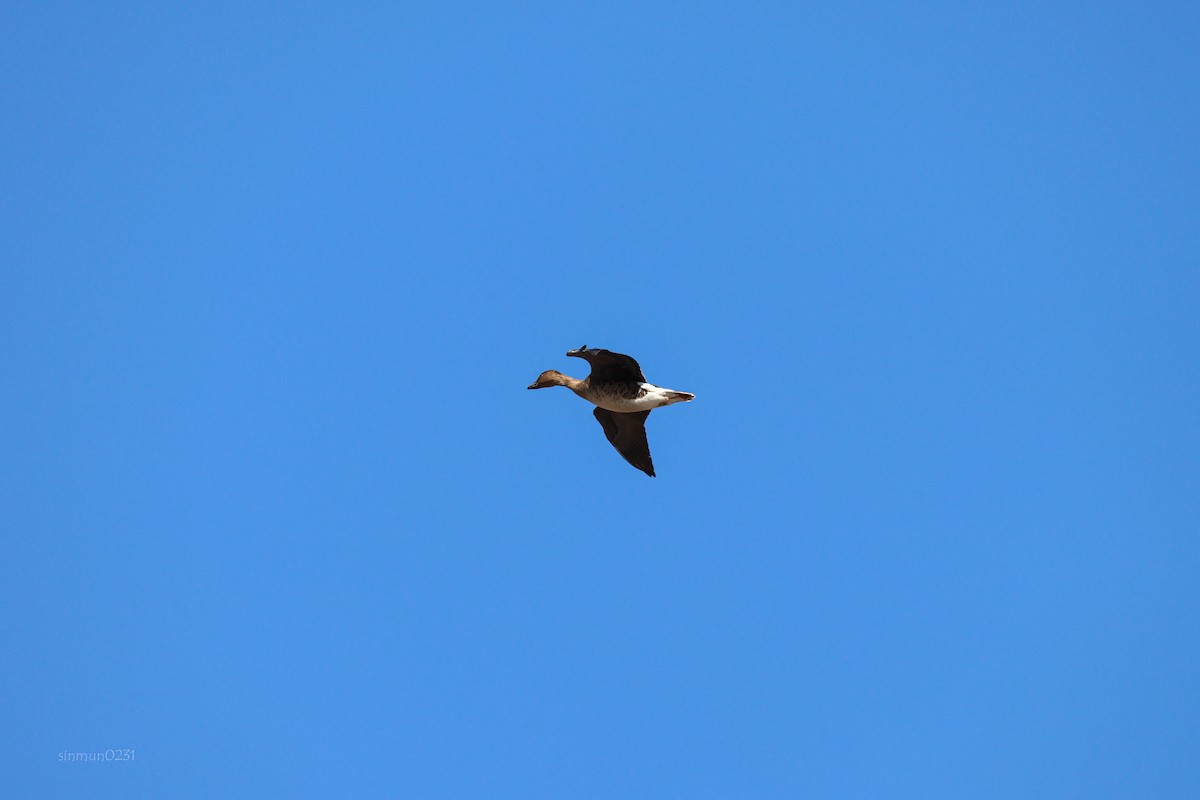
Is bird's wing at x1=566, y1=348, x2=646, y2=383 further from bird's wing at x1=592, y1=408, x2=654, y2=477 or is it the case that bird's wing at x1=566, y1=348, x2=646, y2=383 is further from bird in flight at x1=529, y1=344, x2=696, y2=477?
bird's wing at x1=592, y1=408, x2=654, y2=477

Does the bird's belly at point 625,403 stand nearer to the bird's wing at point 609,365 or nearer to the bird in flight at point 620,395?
the bird in flight at point 620,395

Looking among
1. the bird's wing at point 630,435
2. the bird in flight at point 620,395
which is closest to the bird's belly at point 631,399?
the bird in flight at point 620,395

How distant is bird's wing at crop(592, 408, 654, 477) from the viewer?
916 inches

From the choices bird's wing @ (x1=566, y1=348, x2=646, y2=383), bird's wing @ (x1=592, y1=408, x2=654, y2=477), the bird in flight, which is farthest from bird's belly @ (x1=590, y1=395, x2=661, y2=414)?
bird's wing @ (x1=592, y1=408, x2=654, y2=477)

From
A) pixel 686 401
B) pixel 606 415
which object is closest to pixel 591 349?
pixel 686 401

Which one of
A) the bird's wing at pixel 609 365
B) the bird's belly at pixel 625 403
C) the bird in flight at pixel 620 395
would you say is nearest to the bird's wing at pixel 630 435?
the bird in flight at pixel 620 395

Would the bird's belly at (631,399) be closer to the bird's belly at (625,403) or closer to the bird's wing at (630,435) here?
the bird's belly at (625,403)

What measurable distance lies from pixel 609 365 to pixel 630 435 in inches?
119

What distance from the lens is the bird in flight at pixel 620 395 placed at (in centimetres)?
2056

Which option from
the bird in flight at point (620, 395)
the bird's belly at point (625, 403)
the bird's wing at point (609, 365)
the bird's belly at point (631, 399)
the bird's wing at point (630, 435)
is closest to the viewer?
the bird's wing at point (609, 365)

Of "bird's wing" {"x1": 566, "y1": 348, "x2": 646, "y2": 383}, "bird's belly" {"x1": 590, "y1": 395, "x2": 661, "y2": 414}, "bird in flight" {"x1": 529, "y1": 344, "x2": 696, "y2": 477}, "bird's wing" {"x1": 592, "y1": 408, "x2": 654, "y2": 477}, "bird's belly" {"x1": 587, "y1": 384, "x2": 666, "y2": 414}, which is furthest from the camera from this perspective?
"bird's wing" {"x1": 592, "y1": 408, "x2": 654, "y2": 477}

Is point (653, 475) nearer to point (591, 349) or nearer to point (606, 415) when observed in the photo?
point (606, 415)

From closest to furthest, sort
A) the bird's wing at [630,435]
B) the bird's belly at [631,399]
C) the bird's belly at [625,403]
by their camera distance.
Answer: the bird's belly at [631,399] → the bird's belly at [625,403] → the bird's wing at [630,435]

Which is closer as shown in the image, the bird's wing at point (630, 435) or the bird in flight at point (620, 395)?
the bird in flight at point (620, 395)
